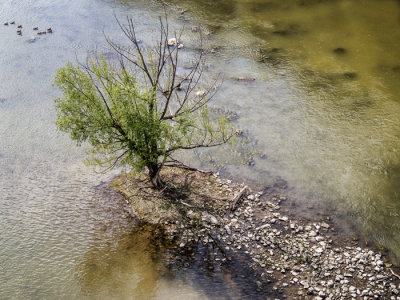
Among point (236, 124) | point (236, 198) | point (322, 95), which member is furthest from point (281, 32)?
point (236, 198)

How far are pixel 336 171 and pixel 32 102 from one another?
18.3 m

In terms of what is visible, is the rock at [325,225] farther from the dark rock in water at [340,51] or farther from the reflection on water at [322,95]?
the dark rock in water at [340,51]

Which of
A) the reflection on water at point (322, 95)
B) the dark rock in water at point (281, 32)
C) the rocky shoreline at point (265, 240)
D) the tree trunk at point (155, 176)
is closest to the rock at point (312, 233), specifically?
the rocky shoreline at point (265, 240)

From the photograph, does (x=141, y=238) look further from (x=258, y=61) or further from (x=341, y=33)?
(x=341, y=33)

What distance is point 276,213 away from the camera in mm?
17266

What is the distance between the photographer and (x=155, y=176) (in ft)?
58.4

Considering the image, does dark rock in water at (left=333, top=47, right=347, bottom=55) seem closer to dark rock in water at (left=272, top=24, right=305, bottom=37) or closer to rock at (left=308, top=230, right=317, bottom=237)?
dark rock in water at (left=272, top=24, right=305, bottom=37)

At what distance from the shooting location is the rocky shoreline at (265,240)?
1454 centimetres

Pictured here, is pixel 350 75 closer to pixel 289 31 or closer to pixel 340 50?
pixel 340 50

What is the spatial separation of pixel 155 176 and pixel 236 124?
21.6ft

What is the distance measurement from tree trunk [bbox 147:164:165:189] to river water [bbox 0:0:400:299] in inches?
75.1

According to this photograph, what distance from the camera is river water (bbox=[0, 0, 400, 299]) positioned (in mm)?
16109

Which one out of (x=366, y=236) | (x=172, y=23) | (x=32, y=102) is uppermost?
(x=172, y=23)

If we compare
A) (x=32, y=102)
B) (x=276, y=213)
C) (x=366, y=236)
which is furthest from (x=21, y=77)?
(x=366, y=236)
